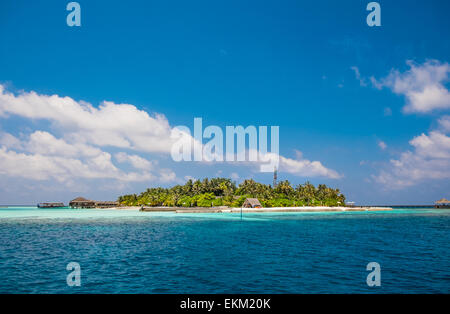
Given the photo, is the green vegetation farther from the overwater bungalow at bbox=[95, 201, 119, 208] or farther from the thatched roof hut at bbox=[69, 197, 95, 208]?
the thatched roof hut at bbox=[69, 197, 95, 208]

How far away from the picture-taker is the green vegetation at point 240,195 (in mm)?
136625

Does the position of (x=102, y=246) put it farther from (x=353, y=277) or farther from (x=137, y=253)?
(x=353, y=277)

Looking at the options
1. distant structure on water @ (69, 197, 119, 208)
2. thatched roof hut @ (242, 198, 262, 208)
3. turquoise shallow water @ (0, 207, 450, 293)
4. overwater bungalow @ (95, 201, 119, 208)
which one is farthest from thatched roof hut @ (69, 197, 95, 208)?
turquoise shallow water @ (0, 207, 450, 293)

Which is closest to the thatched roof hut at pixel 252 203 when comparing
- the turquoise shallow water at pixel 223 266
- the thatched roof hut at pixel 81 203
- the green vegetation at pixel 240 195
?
the green vegetation at pixel 240 195

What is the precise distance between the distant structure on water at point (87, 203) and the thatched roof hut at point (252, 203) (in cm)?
9478

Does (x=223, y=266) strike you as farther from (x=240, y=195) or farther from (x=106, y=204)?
(x=106, y=204)

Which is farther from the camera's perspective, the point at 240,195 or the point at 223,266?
the point at 240,195

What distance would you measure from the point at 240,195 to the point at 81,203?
102 m

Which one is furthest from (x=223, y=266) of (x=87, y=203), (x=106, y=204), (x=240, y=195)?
(x=87, y=203)

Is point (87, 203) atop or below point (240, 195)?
below

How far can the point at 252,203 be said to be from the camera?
4904 inches

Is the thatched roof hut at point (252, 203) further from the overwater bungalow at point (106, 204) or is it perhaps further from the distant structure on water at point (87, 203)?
the distant structure on water at point (87, 203)

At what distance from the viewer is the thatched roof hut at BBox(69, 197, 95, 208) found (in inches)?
6826

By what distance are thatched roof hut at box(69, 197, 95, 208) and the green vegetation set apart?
37068 millimetres
